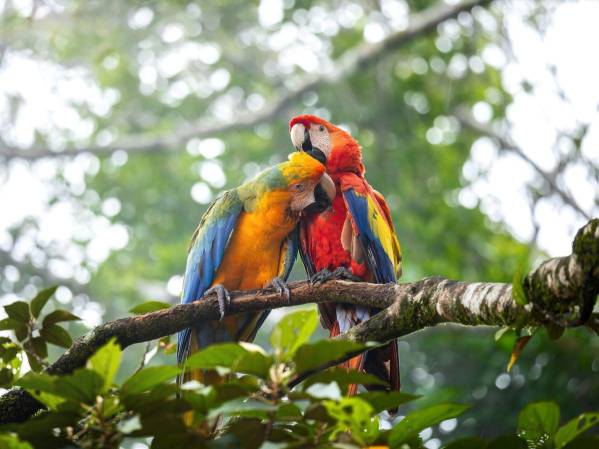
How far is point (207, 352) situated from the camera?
106 centimetres

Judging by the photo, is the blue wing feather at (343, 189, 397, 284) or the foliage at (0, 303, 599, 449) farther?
the blue wing feather at (343, 189, 397, 284)

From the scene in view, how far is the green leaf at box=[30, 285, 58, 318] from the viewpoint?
1635mm

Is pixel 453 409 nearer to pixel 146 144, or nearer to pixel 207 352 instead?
pixel 207 352

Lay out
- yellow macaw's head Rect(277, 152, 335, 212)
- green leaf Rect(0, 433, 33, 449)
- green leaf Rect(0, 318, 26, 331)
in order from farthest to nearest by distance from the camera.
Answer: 1. yellow macaw's head Rect(277, 152, 335, 212)
2. green leaf Rect(0, 318, 26, 331)
3. green leaf Rect(0, 433, 33, 449)

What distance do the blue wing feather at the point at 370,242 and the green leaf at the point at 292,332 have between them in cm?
158

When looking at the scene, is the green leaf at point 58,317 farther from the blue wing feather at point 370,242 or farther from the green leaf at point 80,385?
the blue wing feather at point 370,242

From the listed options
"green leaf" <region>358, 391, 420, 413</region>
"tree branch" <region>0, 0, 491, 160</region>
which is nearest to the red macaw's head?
"green leaf" <region>358, 391, 420, 413</region>

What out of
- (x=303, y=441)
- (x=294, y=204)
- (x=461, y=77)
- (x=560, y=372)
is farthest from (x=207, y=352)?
(x=461, y=77)

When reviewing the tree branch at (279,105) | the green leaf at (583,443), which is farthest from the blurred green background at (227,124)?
the green leaf at (583,443)

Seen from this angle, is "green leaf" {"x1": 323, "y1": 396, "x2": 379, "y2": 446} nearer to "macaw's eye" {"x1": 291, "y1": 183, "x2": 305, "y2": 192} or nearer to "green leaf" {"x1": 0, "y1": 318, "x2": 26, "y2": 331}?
"green leaf" {"x1": 0, "y1": 318, "x2": 26, "y2": 331}

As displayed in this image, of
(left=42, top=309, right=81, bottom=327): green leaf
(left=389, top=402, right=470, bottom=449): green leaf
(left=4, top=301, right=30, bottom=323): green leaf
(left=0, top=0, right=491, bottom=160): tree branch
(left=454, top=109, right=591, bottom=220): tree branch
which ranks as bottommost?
(left=454, top=109, right=591, bottom=220): tree branch

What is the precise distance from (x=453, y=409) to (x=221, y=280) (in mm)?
1686

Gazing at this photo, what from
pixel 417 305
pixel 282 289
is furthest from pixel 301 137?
pixel 417 305

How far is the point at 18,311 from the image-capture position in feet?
5.76
